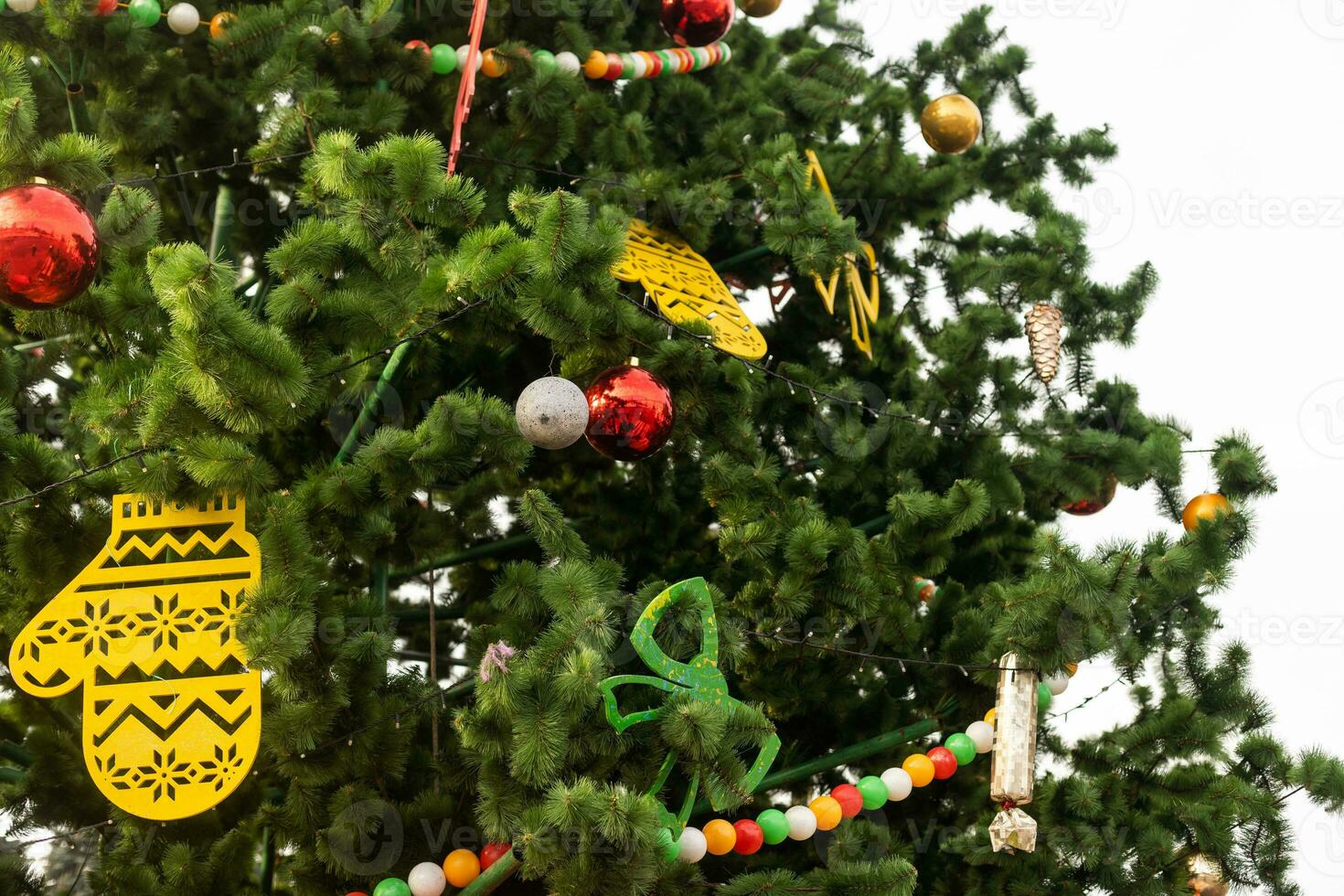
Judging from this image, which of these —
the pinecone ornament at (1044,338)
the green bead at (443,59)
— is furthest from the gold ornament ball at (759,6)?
the pinecone ornament at (1044,338)

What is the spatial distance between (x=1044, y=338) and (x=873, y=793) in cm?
167

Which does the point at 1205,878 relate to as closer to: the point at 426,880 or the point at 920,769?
the point at 920,769

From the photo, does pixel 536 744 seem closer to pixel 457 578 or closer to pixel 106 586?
pixel 106 586

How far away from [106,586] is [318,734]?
24.8 inches

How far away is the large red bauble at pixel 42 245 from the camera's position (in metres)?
2.91

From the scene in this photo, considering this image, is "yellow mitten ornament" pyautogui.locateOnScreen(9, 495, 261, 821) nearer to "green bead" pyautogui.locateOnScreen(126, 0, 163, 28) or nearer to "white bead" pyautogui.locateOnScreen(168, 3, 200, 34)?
"green bead" pyautogui.locateOnScreen(126, 0, 163, 28)

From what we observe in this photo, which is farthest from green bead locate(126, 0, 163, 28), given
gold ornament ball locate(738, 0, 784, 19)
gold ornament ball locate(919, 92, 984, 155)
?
gold ornament ball locate(919, 92, 984, 155)

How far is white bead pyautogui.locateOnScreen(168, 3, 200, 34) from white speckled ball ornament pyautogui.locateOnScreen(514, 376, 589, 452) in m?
1.96

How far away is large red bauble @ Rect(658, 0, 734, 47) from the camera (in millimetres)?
4496

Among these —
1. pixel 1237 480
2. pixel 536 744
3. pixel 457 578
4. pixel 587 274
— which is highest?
pixel 1237 480

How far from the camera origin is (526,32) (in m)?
4.84

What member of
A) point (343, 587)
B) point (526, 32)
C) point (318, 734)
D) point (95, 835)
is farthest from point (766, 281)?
point (95, 835)

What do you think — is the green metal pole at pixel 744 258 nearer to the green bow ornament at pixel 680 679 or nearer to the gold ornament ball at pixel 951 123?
the gold ornament ball at pixel 951 123

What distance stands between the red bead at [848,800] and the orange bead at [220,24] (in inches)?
120
